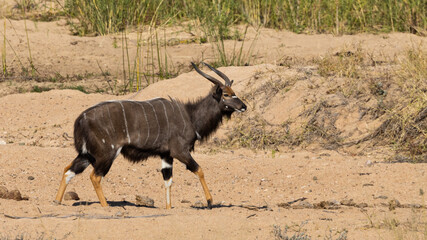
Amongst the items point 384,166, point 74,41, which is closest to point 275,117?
point 384,166

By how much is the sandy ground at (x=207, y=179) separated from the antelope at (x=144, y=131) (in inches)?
14.1

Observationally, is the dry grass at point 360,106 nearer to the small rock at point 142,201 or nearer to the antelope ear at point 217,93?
the antelope ear at point 217,93

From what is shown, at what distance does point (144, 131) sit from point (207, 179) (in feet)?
5.01

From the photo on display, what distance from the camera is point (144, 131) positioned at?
6637mm

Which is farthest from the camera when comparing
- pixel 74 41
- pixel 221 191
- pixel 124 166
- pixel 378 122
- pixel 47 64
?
pixel 74 41

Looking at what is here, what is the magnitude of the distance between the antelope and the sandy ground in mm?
359

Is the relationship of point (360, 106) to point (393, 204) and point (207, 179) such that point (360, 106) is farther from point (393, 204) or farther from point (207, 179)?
point (393, 204)

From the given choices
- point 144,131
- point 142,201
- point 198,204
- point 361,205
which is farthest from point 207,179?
point 361,205

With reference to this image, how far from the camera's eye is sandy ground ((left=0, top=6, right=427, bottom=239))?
212 inches

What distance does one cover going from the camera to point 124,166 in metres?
8.35

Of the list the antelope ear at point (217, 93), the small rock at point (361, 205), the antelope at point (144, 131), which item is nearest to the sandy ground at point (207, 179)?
the small rock at point (361, 205)

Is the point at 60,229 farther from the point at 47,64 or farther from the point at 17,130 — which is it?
the point at 47,64

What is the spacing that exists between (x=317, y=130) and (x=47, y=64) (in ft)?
18.2

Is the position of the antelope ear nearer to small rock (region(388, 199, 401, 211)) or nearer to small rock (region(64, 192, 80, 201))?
small rock (region(64, 192, 80, 201))
